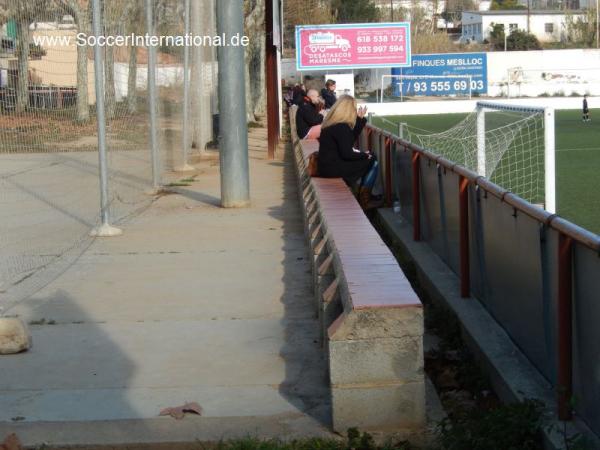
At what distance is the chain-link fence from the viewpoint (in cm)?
965

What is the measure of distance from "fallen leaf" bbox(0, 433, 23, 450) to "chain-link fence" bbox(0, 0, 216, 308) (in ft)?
11.8

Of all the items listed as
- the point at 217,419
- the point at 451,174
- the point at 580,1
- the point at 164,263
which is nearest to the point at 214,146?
the point at 164,263

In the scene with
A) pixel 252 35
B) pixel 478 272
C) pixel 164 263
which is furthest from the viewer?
pixel 252 35

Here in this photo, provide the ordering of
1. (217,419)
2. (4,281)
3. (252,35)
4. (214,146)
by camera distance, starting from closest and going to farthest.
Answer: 1. (217,419)
2. (4,281)
3. (214,146)
4. (252,35)

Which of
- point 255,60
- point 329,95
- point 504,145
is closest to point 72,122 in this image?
point 504,145

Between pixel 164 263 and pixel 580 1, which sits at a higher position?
pixel 580 1

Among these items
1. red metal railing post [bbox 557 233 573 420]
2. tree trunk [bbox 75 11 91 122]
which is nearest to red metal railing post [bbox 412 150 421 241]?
tree trunk [bbox 75 11 91 122]

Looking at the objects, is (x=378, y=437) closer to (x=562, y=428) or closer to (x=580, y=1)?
(x=562, y=428)

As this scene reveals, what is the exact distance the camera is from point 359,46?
181 ft

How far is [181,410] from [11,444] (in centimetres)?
94

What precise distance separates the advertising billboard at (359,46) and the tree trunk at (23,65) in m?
44.1

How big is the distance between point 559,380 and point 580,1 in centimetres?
14909

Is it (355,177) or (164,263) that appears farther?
(355,177)

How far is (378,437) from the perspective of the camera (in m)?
5.05
